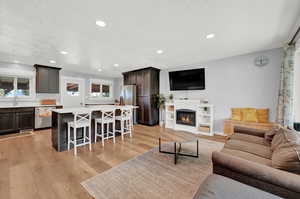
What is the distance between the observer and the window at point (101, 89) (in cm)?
714


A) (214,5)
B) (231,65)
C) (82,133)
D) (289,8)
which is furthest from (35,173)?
(231,65)

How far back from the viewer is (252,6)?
1786 millimetres

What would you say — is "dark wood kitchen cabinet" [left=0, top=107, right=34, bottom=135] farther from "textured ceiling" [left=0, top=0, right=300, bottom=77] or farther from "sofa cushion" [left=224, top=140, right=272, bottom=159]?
"sofa cushion" [left=224, top=140, right=272, bottom=159]

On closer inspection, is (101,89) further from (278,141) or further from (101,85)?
(278,141)

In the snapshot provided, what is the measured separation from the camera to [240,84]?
3.92 m

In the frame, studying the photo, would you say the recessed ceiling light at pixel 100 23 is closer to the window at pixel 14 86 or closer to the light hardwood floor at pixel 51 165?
the light hardwood floor at pixel 51 165

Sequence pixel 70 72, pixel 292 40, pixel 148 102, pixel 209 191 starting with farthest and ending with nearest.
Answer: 1. pixel 70 72
2. pixel 148 102
3. pixel 292 40
4. pixel 209 191

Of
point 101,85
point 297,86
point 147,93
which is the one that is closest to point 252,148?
point 297,86

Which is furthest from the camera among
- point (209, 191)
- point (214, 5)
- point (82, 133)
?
point (82, 133)

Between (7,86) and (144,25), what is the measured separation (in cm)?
601

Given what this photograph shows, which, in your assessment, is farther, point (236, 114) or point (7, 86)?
point (7, 86)

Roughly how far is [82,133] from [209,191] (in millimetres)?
3444

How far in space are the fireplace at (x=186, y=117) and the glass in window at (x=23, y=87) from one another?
6381 mm

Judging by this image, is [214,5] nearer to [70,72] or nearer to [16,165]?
[16,165]
